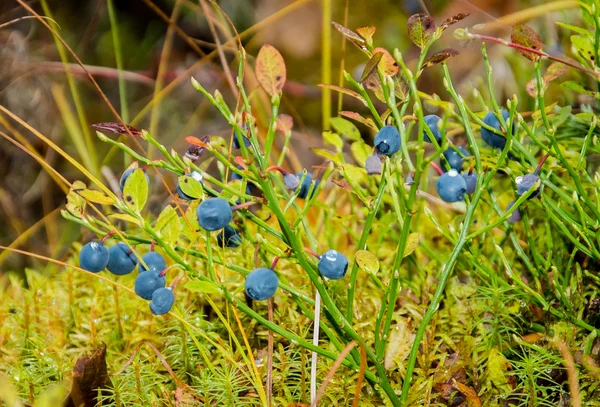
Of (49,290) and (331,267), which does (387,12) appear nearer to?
(49,290)

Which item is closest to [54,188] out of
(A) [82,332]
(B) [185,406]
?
(A) [82,332]

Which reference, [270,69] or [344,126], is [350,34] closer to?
[270,69]

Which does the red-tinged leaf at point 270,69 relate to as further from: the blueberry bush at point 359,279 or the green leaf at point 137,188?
the green leaf at point 137,188

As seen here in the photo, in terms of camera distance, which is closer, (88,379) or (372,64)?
(372,64)

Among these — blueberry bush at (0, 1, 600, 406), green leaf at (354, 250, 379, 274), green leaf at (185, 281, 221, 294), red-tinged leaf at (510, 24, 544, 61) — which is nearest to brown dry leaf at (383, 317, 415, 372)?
blueberry bush at (0, 1, 600, 406)

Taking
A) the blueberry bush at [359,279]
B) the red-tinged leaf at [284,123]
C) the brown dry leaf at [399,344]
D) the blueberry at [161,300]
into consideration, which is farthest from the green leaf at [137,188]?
the brown dry leaf at [399,344]

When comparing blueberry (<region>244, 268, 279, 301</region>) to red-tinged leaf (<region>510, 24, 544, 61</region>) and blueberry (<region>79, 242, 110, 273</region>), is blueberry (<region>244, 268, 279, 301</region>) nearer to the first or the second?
blueberry (<region>79, 242, 110, 273</region>)

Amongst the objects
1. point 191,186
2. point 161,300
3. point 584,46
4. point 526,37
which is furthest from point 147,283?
point 584,46
